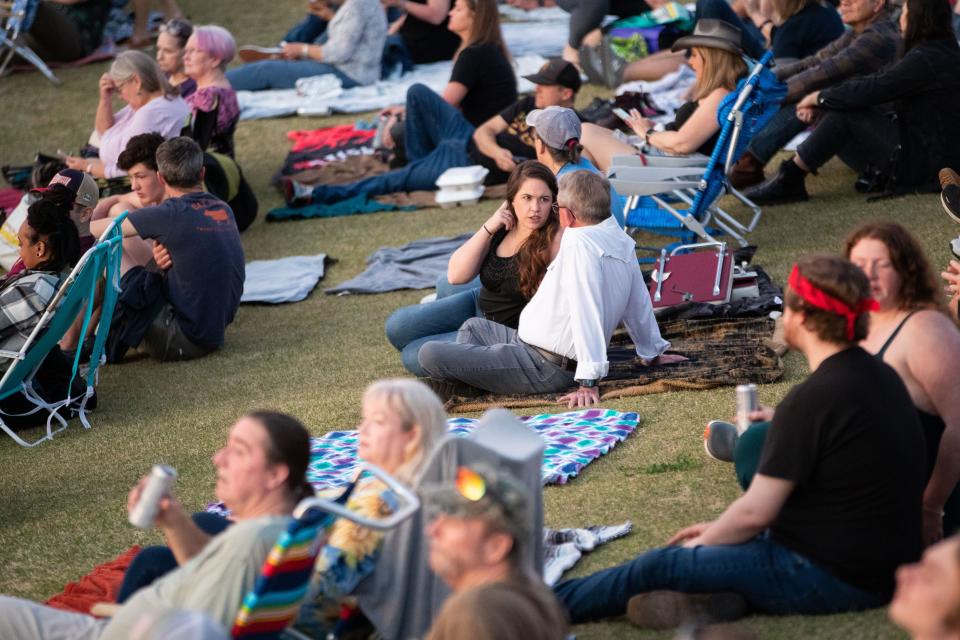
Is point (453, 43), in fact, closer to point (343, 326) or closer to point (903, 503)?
point (343, 326)

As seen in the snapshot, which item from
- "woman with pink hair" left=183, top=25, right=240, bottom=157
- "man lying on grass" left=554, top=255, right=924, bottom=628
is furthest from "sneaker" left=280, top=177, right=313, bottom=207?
"man lying on grass" left=554, top=255, right=924, bottom=628

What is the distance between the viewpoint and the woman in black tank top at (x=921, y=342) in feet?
12.5

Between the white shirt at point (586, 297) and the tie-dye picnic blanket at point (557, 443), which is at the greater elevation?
the white shirt at point (586, 297)

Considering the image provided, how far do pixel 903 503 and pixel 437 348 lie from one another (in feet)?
9.44

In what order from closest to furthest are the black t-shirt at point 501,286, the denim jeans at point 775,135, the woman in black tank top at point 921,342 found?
1. the woman in black tank top at point 921,342
2. the black t-shirt at point 501,286
3. the denim jeans at point 775,135

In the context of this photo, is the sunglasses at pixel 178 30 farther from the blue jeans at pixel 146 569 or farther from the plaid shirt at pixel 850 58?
the blue jeans at pixel 146 569

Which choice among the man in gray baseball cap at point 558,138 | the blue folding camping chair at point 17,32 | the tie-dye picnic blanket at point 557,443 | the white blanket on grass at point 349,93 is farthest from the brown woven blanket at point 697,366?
the blue folding camping chair at point 17,32

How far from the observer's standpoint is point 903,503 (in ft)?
11.4

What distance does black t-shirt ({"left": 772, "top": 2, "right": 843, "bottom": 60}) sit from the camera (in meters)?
9.58

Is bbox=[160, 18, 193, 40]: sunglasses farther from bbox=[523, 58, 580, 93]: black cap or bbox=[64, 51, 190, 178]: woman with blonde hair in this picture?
bbox=[523, 58, 580, 93]: black cap

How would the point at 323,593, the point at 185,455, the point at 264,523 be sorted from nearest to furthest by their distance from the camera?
1. the point at 264,523
2. the point at 323,593
3. the point at 185,455

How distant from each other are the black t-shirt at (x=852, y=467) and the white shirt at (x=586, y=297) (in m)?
2.18

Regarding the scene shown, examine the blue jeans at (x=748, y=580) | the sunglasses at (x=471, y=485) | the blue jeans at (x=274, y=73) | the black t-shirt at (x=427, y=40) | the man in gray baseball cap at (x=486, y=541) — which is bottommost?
the blue jeans at (x=274, y=73)

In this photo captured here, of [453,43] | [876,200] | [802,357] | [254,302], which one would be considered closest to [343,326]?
[254,302]
